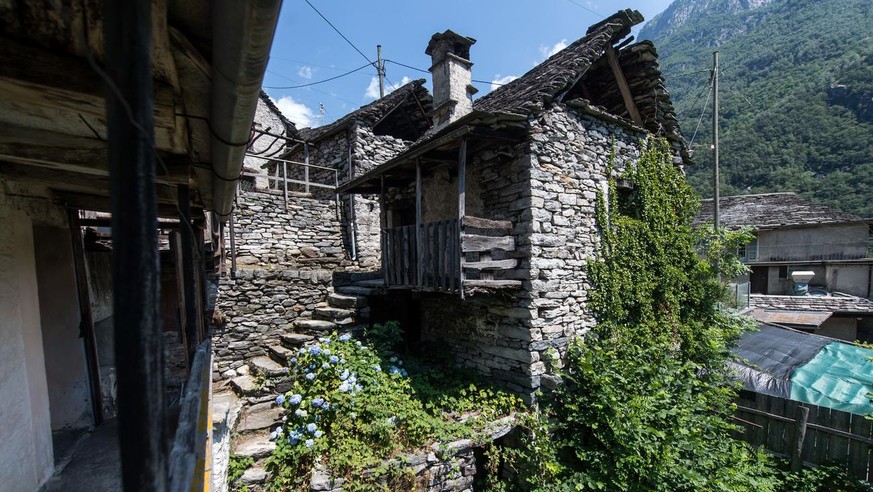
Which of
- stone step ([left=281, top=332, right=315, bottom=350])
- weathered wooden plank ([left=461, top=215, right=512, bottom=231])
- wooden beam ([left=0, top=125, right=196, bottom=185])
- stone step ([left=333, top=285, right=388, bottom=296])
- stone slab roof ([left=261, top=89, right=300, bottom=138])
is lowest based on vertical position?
stone step ([left=281, top=332, right=315, bottom=350])

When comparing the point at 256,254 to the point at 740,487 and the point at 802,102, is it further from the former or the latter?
the point at 802,102

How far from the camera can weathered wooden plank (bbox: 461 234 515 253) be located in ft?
15.9

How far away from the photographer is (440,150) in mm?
5434

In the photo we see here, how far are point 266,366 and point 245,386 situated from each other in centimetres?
44

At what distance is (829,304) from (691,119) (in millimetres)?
32698

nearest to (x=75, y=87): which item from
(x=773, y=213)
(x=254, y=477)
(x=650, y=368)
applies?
(x=254, y=477)

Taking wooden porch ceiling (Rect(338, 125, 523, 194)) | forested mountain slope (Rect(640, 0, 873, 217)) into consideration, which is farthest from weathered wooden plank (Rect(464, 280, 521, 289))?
forested mountain slope (Rect(640, 0, 873, 217))

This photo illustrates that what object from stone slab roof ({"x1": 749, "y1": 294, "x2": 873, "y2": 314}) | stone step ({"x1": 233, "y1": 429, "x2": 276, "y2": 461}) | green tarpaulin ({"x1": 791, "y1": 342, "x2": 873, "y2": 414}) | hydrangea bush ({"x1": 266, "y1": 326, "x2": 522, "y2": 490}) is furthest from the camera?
stone slab roof ({"x1": 749, "y1": 294, "x2": 873, "y2": 314})

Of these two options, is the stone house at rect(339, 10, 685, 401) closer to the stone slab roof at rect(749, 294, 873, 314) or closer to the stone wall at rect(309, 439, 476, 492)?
the stone wall at rect(309, 439, 476, 492)

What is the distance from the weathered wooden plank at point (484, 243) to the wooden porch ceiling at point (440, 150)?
141 cm

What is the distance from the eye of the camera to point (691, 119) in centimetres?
3731

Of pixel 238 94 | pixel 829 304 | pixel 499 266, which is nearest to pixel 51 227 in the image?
pixel 238 94

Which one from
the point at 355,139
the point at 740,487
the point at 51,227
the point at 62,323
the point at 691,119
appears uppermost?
the point at 691,119

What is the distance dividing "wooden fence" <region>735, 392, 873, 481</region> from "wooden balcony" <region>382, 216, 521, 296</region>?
5.22m
